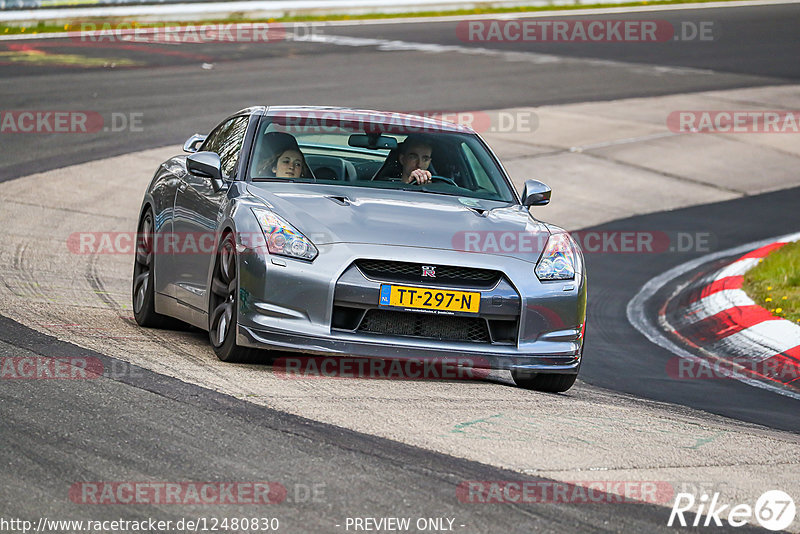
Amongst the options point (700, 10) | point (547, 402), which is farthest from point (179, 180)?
point (700, 10)

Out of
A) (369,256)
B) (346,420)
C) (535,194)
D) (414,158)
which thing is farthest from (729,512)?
(414,158)

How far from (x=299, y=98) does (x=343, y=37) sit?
9006 millimetres

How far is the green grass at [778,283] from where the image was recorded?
32.1 ft

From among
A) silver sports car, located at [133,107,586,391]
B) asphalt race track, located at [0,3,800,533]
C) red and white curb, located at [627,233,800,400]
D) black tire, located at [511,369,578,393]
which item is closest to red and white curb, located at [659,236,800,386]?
red and white curb, located at [627,233,800,400]

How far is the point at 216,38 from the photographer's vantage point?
27703 mm

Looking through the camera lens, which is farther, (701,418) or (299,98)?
(299,98)

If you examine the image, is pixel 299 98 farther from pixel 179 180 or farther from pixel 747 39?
pixel 747 39

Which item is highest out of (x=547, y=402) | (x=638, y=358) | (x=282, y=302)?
(x=282, y=302)

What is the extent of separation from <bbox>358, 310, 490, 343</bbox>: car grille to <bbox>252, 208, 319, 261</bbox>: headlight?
0.43 meters

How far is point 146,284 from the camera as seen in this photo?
814cm

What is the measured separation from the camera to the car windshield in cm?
760

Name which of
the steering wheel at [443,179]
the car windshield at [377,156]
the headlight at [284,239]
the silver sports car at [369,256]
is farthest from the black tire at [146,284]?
the steering wheel at [443,179]

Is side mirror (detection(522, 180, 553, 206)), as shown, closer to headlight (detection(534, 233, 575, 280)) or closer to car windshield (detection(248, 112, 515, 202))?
car windshield (detection(248, 112, 515, 202))

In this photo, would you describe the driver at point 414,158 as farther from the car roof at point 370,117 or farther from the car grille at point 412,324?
the car grille at point 412,324
